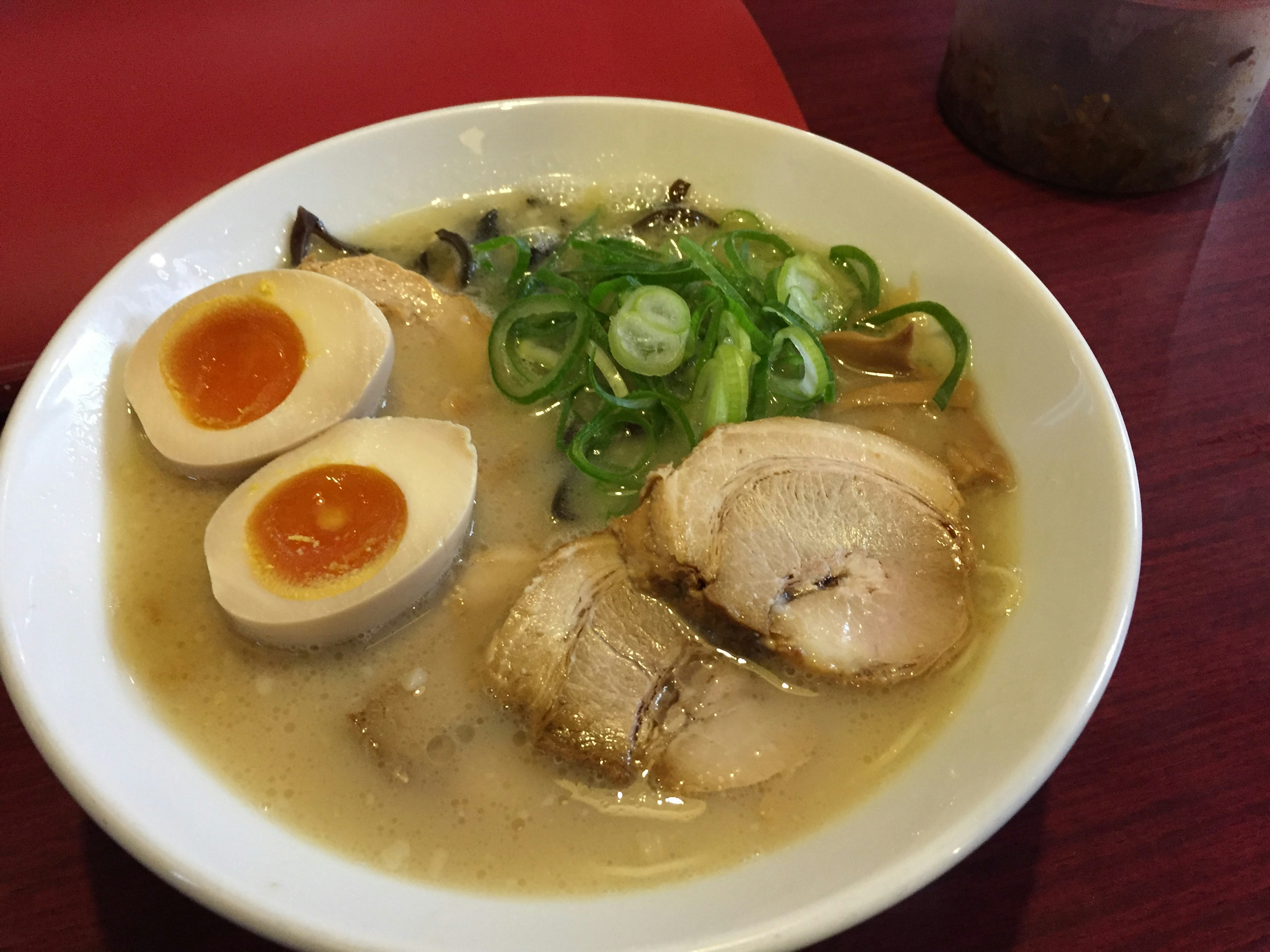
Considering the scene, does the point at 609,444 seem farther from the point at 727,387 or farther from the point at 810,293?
the point at 810,293

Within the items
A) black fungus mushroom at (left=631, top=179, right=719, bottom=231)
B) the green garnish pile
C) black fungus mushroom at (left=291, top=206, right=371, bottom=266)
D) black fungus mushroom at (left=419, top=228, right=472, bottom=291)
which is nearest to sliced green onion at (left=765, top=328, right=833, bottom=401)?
the green garnish pile

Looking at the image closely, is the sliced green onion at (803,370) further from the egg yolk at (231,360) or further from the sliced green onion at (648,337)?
the egg yolk at (231,360)

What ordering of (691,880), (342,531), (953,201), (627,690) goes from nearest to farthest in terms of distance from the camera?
(691,880) → (627,690) → (342,531) → (953,201)

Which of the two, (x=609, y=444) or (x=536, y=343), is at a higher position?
(x=536, y=343)

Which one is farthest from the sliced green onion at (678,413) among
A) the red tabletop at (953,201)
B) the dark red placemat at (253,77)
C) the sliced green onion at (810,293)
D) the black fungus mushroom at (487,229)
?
the dark red placemat at (253,77)

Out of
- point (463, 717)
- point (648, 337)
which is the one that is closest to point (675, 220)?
point (648, 337)
